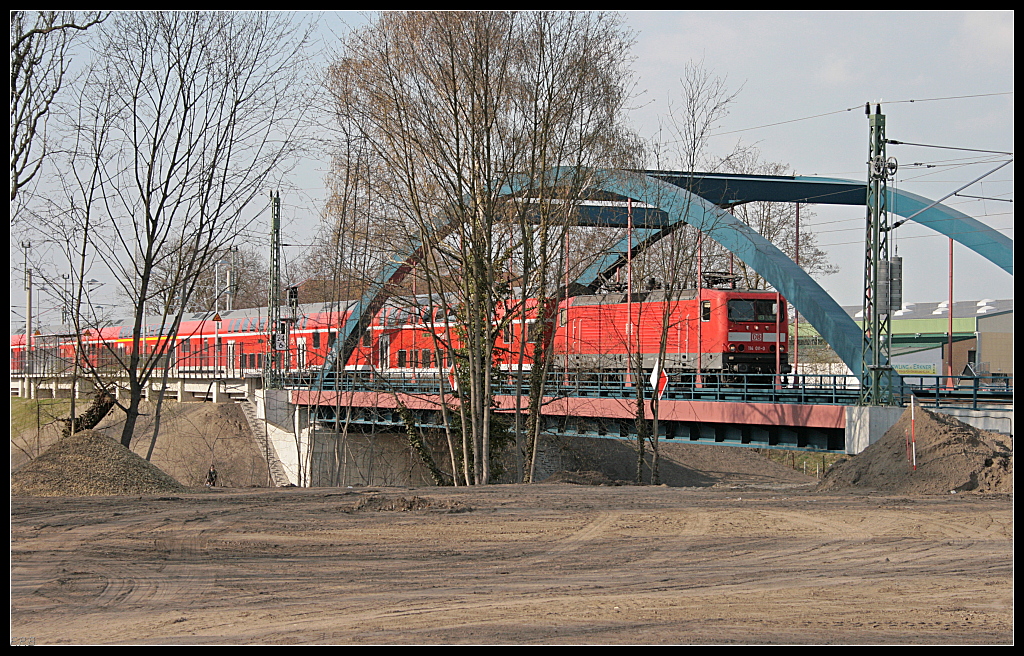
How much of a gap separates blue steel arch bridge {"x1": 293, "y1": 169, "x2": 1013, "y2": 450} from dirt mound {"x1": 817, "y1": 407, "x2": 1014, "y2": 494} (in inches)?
189

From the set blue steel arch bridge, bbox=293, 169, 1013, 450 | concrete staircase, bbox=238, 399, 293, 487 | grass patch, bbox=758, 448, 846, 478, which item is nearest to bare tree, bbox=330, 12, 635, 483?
blue steel arch bridge, bbox=293, 169, 1013, 450

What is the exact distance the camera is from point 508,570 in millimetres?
10094

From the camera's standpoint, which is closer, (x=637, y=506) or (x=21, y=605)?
(x=21, y=605)

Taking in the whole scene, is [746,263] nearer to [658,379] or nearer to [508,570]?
[658,379]

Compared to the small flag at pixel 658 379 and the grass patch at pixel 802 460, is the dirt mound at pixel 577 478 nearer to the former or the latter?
the small flag at pixel 658 379

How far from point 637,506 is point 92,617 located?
29.1ft

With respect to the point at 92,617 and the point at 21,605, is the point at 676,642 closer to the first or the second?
the point at 92,617

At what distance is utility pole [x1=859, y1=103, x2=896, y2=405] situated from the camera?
22.3 m

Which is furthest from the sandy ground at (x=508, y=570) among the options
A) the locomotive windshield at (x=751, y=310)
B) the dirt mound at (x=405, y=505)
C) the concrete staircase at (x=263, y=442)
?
the concrete staircase at (x=263, y=442)

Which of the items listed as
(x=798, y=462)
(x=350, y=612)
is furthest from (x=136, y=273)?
(x=798, y=462)

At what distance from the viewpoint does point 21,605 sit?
27.3 feet

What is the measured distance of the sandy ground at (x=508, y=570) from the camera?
25.4 feet

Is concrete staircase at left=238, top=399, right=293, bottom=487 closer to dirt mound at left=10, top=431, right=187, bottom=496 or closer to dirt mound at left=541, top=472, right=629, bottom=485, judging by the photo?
dirt mound at left=541, top=472, right=629, bottom=485

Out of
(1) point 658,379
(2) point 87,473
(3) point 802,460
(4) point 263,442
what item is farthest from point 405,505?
(3) point 802,460
